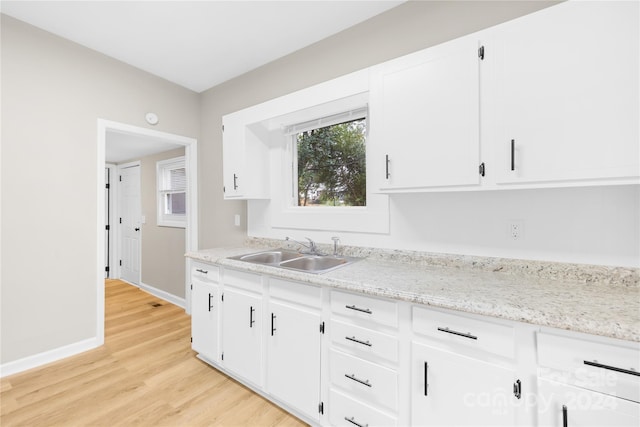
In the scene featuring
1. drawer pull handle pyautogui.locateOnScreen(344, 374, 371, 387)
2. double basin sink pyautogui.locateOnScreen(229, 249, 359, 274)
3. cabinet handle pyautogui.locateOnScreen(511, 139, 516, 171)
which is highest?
cabinet handle pyautogui.locateOnScreen(511, 139, 516, 171)

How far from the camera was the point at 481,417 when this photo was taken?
3.63 feet

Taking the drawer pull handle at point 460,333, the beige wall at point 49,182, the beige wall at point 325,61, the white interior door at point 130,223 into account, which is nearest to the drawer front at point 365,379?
the drawer pull handle at point 460,333

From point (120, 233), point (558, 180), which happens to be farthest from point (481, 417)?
point (120, 233)

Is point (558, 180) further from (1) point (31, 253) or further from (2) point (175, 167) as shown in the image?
(2) point (175, 167)

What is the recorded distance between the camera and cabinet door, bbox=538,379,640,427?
0.87 meters

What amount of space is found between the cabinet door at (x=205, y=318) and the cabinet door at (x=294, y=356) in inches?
23.5

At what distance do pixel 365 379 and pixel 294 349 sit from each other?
47cm

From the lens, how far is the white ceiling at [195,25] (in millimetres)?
2016

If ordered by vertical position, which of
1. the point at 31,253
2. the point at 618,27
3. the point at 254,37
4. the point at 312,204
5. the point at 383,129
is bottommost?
the point at 31,253

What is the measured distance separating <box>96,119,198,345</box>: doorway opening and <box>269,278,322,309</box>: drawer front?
1932mm

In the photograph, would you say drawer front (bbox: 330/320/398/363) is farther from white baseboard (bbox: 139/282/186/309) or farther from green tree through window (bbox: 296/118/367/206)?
white baseboard (bbox: 139/282/186/309)

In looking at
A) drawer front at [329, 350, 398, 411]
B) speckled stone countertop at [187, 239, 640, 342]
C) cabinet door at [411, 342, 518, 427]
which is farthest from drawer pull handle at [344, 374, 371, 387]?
speckled stone countertop at [187, 239, 640, 342]

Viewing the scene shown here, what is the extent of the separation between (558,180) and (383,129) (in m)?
0.88

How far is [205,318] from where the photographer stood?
2.26 meters
